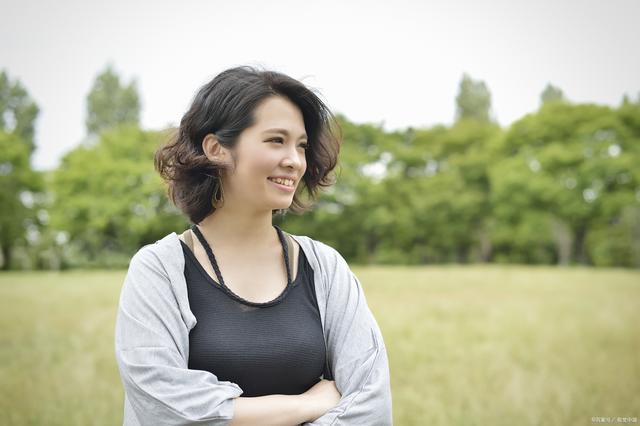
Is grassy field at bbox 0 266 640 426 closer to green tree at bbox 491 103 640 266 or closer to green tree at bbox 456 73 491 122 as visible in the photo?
green tree at bbox 491 103 640 266

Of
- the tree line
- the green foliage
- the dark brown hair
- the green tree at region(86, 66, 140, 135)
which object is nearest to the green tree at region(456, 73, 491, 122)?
the tree line

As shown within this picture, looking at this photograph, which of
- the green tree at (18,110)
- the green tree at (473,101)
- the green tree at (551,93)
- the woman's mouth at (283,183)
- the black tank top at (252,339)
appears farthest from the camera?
the green tree at (473,101)

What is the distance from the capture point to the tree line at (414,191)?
27312 millimetres

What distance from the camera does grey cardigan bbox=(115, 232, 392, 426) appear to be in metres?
1.75

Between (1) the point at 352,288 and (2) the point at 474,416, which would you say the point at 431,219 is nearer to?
(2) the point at 474,416

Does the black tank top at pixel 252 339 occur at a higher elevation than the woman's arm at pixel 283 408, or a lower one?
higher

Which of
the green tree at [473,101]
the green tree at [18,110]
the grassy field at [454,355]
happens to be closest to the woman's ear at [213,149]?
the grassy field at [454,355]

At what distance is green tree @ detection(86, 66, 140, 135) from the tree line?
0.09m

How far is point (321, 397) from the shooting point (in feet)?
6.43

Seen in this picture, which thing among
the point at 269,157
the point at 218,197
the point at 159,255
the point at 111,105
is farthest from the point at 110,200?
the point at 269,157

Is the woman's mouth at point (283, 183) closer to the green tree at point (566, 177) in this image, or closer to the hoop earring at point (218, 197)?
the hoop earring at point (218, 197)

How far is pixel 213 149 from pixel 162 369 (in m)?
0.77

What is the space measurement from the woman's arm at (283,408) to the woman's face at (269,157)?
25.8 inches

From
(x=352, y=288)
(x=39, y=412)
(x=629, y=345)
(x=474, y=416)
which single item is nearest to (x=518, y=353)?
(x=629, y=345)
